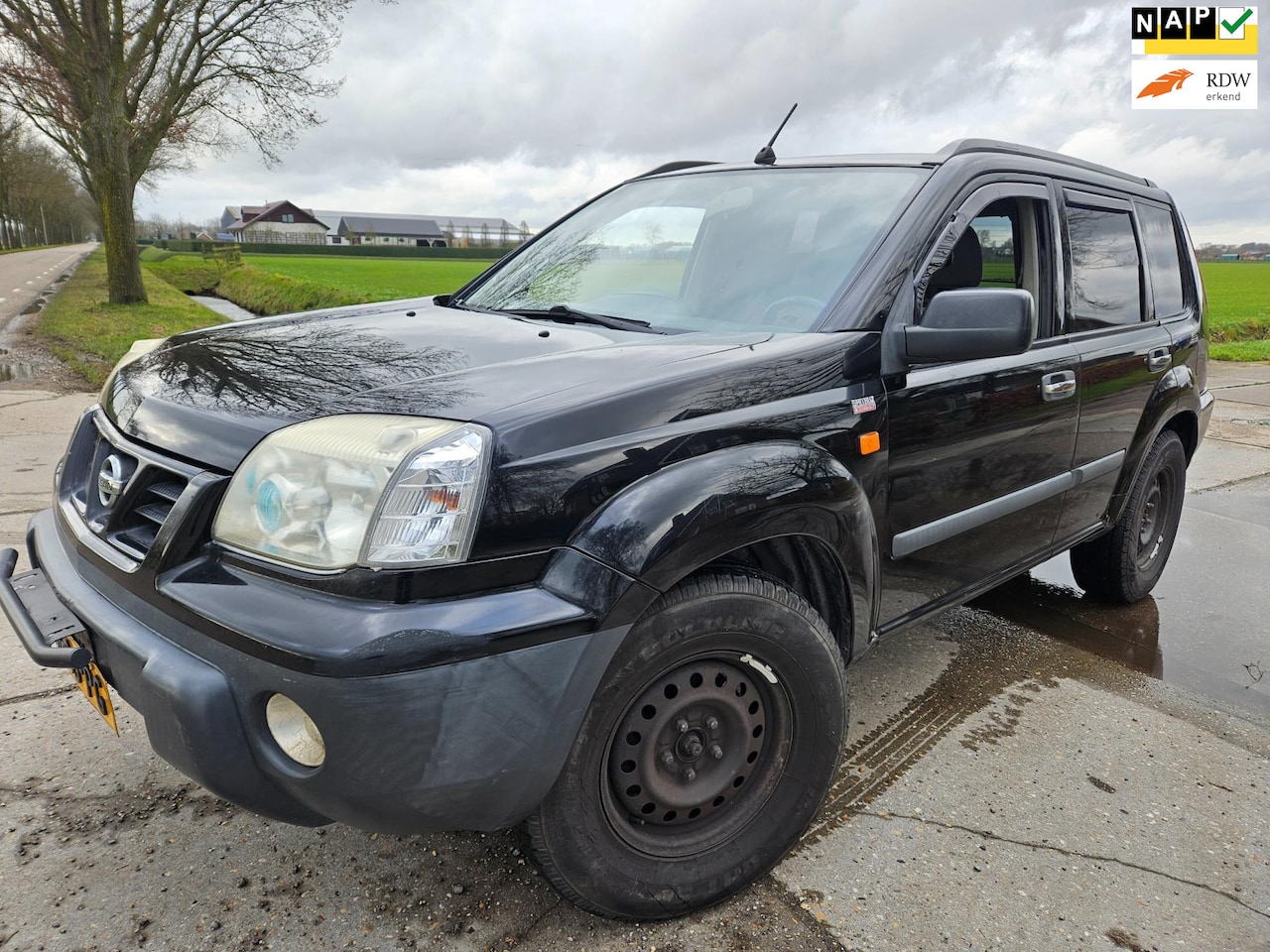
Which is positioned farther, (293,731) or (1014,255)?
(1014,255)

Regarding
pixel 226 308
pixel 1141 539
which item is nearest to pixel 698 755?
pixel 1141 539

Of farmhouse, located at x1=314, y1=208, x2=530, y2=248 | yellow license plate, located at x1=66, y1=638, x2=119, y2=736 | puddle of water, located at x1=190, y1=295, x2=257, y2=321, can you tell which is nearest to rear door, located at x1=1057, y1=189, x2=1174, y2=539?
yellow license plate, located at x1=66, y1=638, x2=119, y2=736

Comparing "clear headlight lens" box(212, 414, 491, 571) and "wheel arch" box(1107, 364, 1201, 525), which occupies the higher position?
"clear headlight lens" box(212, 414, 491, 571)

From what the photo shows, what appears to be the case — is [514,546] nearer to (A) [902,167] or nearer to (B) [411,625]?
(B) [411,625]

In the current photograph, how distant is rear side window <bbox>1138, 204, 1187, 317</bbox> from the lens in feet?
12.0

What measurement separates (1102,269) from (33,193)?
78747 millimetres

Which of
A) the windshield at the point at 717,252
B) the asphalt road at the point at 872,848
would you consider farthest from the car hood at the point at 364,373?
the asphalt road at the point at 872,848

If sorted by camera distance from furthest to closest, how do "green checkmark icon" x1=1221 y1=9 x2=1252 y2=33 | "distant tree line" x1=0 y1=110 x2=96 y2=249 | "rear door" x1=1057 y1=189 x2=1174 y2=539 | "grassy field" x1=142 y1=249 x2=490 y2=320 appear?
"distant tree line" x1=0 y1=110 x2=96 y2=249 < "grassy field" x1=142 y1=249 x2=490 y2=320 < "green checkmark icon" x1=1221 y1=9 x2=1252 y2=33 < "rear door" x1=1057 y1=189 x2=1174 y2=539

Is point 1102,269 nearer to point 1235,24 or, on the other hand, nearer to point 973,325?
point 973,325

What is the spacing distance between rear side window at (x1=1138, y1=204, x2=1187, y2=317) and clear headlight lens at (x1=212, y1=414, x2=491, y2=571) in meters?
3.31

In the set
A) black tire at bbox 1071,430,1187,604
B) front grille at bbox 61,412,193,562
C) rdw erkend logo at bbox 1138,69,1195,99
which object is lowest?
black tire at bbox 1071,430,1187,604

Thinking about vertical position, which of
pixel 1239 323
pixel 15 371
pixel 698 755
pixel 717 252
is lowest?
pixel 1239 323

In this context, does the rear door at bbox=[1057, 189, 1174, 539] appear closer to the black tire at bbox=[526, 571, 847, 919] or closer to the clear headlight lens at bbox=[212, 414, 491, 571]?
the black tire at bbox=[526, 571, 847, 919]

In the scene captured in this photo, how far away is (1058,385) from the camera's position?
286 cm
